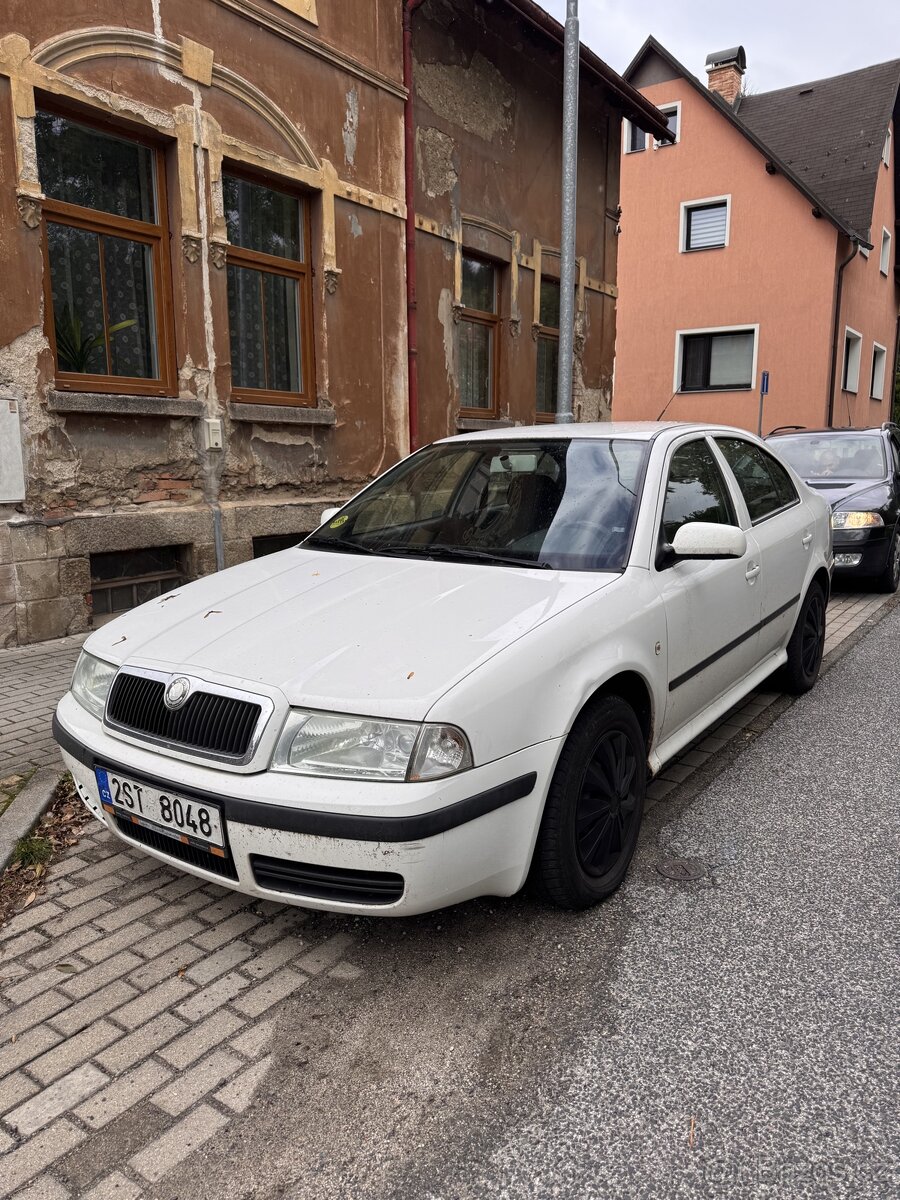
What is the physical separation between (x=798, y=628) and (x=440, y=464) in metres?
2.31

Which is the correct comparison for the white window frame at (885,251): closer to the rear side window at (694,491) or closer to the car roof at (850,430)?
the car roof at (850,430)

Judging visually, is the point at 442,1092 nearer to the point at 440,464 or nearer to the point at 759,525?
the point at 440,464

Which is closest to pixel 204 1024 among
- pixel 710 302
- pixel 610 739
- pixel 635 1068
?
pixel 635 1068

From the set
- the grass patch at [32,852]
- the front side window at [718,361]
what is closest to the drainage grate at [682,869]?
the grass patch at [32,852]

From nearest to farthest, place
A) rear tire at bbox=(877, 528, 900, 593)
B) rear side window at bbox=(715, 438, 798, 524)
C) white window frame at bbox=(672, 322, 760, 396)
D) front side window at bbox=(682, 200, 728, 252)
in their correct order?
rear side window at bbox=(715, 438, 798, 524), rear tire at bbox=(877, 528, 900, 593), white window frame at bbox=(672, 322, 760, 396), front side window at bbox=(682, 200, 728, 252)

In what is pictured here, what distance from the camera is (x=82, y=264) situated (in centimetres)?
652

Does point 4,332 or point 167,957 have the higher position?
point 4,332

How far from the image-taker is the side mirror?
3.19 metres

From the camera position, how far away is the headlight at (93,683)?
2879 mm

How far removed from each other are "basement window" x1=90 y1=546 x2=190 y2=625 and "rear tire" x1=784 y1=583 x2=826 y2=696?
4.38m

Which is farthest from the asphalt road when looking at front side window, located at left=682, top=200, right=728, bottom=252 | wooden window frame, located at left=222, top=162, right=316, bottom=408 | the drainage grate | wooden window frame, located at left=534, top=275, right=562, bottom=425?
front side window, located at left=682, top=200, right=728, bottom=252

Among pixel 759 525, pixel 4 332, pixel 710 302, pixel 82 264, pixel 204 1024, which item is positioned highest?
pixel 710 302

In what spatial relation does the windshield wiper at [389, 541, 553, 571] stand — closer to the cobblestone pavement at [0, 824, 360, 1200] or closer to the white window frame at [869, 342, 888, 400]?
the cobblestone pavement at [0, 824, 360, 1200]

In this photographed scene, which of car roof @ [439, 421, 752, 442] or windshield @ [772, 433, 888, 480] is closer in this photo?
car roof @ [439, 421, 752, 442]
